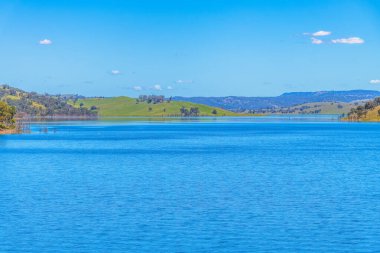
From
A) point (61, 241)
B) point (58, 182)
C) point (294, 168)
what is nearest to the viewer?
point (61, 241)

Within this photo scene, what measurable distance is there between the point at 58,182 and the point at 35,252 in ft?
113

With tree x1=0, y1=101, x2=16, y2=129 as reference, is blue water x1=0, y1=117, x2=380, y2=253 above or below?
below

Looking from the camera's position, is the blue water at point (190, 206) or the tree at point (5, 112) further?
the tree at point (5, 112)

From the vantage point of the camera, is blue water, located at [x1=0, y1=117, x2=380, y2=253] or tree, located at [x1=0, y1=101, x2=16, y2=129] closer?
blue water, located at [x1=0, y1=117, x2=380, y2=253]

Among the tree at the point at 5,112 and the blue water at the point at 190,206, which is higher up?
Result: the tree at the point at 5,112

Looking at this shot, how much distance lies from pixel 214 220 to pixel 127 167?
1842 inches

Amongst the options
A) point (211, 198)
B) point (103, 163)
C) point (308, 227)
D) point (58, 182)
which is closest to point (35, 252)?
point (308, 227)

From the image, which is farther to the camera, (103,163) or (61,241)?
(103,163)

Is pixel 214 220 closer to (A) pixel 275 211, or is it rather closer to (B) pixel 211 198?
(A) pixel 275 211

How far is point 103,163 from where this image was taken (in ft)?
339

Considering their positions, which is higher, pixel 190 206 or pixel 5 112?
pixel 5 112

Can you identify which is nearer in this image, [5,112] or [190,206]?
[190,206]

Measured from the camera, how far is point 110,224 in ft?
161

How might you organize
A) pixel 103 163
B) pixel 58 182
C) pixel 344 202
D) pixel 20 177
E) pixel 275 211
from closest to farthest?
pixel 275 211, pixel 344 202, pixel 58 182, pixel 20 177, pixel 103 163
